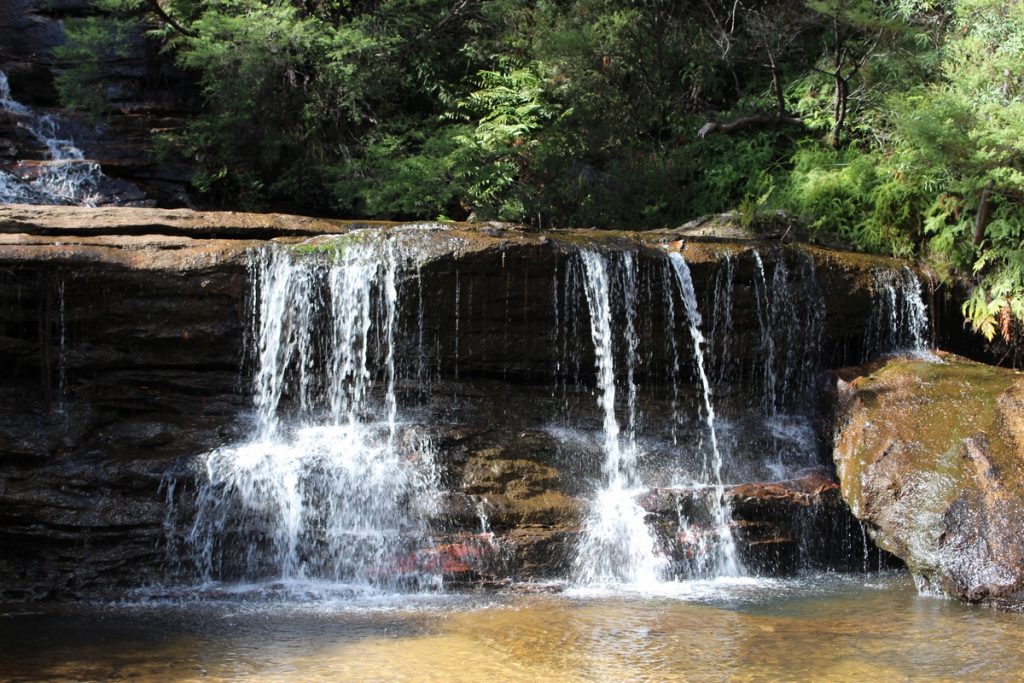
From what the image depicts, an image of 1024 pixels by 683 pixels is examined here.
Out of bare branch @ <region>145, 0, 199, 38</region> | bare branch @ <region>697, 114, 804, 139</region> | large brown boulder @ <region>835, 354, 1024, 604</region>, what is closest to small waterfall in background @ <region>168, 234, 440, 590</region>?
large brown boulder @ <region>835, 354, 1024, 604</region>

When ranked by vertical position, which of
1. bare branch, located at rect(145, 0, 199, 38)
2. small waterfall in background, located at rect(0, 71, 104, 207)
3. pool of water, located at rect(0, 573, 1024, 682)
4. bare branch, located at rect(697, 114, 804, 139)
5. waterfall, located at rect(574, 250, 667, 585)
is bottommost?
pool of water, located at rect(0, 573, 1024, 682)

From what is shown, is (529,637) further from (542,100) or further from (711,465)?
(542,100)

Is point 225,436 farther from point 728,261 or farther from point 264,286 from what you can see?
point 728,261

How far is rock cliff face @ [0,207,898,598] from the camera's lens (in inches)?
300

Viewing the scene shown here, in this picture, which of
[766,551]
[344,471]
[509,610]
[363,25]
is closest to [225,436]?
[344,471]

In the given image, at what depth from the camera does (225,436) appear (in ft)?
27.9

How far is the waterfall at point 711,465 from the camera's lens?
7.93m

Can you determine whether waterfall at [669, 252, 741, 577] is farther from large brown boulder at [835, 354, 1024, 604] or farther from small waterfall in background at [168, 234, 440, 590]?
small waterfall in background at [168, 234, 440, 590]

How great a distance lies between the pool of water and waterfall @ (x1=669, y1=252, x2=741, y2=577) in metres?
0.36

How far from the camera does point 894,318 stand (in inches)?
402

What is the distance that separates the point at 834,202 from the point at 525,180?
4.51 meters

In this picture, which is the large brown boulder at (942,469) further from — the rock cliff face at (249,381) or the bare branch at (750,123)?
the bare branch at (750,123)

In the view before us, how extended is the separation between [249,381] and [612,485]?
348 cm

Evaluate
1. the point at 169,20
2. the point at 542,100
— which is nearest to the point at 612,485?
the point at 542,100
